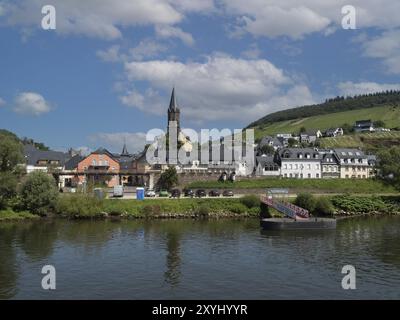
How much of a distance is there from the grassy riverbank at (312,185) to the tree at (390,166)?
1.27 metres

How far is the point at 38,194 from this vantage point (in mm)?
60906

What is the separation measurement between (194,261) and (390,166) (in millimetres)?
57943

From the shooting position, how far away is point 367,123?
177 meters

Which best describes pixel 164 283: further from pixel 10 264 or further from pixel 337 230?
pixel 337 230

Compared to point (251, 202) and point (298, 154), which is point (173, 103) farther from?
point (251, 202)

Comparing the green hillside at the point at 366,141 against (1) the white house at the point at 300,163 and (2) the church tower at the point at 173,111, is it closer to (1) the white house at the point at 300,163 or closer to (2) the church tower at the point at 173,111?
(1) the white house at the point at 300,163

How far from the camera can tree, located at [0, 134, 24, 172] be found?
206 ft

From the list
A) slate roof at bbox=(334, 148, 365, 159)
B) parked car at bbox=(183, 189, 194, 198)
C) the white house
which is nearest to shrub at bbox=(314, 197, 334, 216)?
parked car at bbox=(183, 189, 194, 198)

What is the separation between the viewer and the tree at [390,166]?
269 ft

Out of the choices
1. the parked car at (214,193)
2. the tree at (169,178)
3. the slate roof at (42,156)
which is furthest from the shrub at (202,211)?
the slate roof at (42,156)

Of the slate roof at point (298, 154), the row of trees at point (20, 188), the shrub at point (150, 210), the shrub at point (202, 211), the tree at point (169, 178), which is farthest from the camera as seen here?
the slate roof at point (298, 154)

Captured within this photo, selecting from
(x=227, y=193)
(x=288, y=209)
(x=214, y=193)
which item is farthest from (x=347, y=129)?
(x=288, y=209)

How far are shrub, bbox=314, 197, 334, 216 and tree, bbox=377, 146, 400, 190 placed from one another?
2155 centimetres

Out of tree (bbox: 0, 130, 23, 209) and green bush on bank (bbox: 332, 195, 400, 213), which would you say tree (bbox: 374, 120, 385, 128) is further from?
tree (bbox: 0, 130, 23, 209)
